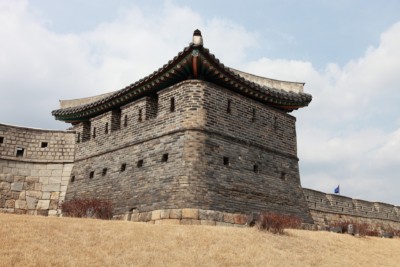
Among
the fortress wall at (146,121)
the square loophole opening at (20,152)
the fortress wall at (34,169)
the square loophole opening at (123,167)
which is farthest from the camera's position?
the square loophole opening at (20,152)

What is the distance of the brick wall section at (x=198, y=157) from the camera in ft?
47.9

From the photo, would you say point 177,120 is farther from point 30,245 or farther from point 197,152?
point 30,245

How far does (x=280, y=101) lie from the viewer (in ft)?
58.9

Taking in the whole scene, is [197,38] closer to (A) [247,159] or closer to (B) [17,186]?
(A) [247,159]

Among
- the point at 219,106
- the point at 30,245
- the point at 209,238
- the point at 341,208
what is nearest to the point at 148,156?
the point at 219,106

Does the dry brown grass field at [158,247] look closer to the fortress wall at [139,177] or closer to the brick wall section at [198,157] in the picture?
the brick wall section at [198,157]

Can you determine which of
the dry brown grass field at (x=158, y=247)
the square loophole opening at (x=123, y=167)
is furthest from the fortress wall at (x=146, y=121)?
the dry brown grass field at (x=158, y=247)

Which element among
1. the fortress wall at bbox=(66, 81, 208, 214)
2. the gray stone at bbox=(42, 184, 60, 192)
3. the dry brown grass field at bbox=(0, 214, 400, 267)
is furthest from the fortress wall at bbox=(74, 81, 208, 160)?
the dry brown grass field at bbox=(0, 214, 400, 267)

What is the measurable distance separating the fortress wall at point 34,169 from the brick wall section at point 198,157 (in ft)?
4.55

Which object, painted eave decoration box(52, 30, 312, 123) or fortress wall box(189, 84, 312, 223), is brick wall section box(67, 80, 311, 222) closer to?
fortress wall box(189, 84, 312, 223)

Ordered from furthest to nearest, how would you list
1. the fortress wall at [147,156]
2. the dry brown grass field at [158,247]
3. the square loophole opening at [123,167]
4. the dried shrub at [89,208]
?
the square loophole opening at [123,167] < the dried shrub at [89,208] < the fortress wall at [147,156] < the dry brown grass field at [158,247]

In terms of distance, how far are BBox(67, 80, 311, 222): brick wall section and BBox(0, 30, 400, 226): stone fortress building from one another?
40mm

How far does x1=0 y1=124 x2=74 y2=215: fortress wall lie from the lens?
18.7 m

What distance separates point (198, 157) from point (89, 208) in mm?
4762
